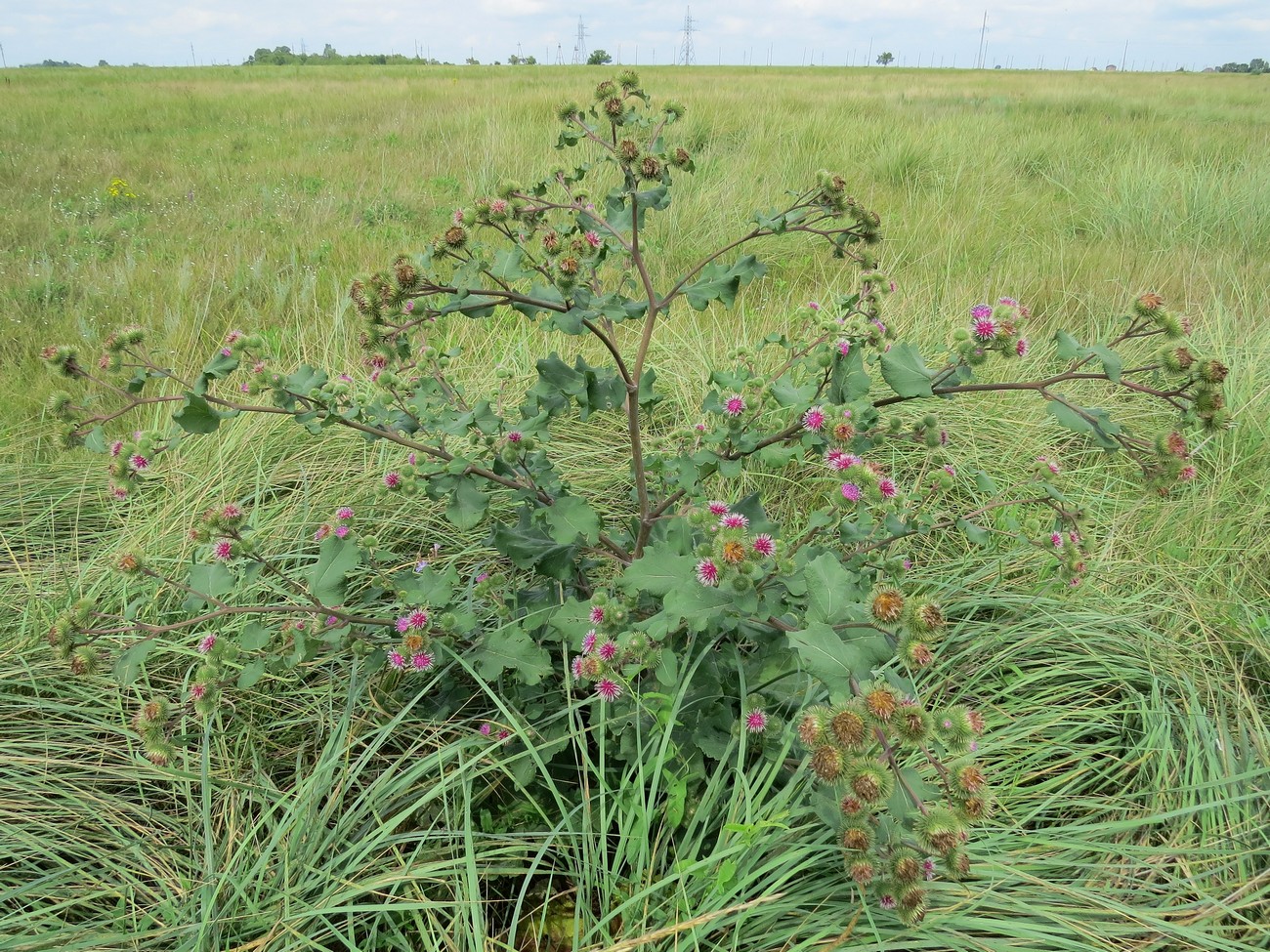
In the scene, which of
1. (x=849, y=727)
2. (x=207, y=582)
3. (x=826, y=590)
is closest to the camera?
(x=849, y=727)

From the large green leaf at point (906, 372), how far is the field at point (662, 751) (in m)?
0.66

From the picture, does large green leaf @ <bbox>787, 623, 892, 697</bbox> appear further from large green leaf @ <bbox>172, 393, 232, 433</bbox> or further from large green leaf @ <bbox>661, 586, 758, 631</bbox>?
large green leaf @ <bbox>172, 393, 232, 433</bbox>

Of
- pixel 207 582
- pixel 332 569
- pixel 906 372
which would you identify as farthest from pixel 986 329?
pixel 207 582

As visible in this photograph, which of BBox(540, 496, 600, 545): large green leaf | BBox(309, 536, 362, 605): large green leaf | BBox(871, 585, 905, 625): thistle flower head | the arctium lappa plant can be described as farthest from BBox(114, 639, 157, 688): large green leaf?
BBox(871, 585, 905, 625): thistle flower head

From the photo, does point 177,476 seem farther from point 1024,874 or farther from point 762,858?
point 1024,874

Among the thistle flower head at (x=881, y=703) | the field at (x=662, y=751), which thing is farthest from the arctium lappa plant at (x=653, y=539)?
the field at (x=662, y=751)

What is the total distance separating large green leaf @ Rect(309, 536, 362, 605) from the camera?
1.35 m

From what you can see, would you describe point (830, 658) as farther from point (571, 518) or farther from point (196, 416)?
point (196, 416)

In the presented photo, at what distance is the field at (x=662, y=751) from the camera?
125cm

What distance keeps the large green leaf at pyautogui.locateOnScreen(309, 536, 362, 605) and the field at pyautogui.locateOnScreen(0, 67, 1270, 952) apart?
0.29m

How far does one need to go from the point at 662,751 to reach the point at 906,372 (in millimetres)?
698

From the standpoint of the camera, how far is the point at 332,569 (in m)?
1.37

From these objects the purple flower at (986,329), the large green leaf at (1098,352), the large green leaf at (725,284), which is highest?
the large green leaf at (725,284)

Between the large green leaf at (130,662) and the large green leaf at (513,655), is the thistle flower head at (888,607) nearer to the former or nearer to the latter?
the large green leaf at (513,655)
